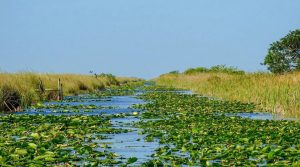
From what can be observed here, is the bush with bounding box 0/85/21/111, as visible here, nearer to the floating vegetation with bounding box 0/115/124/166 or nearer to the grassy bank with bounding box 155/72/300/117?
the floating vegetation with bounding box 0/115/124/166

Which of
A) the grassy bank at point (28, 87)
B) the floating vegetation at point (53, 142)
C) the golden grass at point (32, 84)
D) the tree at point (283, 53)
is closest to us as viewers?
the floating vegetation at point (53, 142)

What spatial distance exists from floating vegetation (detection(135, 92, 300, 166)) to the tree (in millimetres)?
37006

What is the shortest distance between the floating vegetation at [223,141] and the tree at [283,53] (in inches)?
1457

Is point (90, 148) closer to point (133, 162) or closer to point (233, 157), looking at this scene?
point (133, 162)

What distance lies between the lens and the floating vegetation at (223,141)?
10.9 m

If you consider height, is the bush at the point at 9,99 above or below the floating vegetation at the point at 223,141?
above

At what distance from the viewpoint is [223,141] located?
13805 mm

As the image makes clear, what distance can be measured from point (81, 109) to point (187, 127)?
10356 millimetres

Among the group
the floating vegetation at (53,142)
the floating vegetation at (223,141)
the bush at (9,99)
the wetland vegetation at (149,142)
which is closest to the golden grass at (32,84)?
the bush at (9,99)

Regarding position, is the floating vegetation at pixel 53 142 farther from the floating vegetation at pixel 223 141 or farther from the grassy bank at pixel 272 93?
the grassy bank at pixel 272 93

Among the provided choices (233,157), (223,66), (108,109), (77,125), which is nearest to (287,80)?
(108,109)

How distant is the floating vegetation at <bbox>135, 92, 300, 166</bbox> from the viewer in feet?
35.8

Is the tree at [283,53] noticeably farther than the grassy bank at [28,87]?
Yes

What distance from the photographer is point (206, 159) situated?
10.9m
